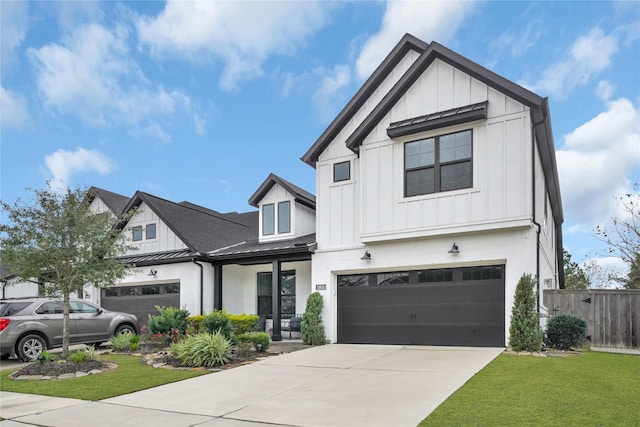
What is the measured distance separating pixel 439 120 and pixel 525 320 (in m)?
5.33

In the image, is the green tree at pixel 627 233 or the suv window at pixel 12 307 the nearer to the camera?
the suv window at pixel 12 307

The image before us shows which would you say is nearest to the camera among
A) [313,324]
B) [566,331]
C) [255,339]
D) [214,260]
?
[566,331]

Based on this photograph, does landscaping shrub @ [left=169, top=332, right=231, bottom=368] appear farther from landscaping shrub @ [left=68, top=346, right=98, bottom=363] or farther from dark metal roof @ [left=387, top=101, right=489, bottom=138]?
dark metal roof @ [left=387, top=101, right=489, bottom=138]

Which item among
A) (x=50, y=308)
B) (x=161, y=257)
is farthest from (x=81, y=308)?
(x=161, y=257)

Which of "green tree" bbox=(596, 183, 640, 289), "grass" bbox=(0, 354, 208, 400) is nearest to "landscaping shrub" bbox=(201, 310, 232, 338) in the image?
"grass" bbox=(0, 354, 208, 400)

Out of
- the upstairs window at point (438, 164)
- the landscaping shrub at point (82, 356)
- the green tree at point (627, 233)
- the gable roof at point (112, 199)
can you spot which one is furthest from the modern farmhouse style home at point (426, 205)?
the green tree at point (627, 233)

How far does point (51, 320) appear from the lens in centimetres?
1294

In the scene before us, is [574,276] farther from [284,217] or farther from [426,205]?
[426,205]

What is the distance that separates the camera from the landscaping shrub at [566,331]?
11688mm

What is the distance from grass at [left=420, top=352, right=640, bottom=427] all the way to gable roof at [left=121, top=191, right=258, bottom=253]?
41.8ft

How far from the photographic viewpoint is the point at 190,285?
1789 cm

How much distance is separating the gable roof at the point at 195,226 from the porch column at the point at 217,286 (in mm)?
837

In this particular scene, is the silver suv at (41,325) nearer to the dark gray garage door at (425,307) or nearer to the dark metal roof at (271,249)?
the dark metal roof at (271,249)

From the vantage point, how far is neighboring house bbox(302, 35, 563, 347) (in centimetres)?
1181
